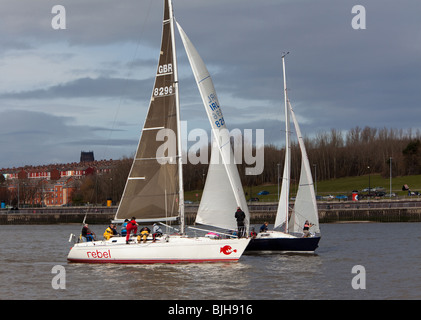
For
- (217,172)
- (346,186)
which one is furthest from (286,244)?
(346,186)

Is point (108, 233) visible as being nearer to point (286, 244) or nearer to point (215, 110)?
point (215, 110)

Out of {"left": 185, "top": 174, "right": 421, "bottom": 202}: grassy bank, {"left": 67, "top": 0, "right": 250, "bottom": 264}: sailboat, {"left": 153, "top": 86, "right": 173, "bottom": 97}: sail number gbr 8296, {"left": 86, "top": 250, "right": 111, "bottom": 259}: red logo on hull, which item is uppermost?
{"left": 153, "top": 86, "right": 173, "bottom": 97}: sail number gbr 8296

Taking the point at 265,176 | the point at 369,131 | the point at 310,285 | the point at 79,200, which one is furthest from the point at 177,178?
the point at 369,131

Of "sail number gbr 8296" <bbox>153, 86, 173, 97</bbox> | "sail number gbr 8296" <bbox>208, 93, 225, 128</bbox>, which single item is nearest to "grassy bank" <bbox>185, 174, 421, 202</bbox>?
"sail number gbr 8296" <bbox>208, 93, 225, 128</bbox>

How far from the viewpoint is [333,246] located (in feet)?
145

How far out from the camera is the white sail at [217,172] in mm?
29266

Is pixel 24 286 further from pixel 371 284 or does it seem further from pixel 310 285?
pixel 371 284

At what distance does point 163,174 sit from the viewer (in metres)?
29.7

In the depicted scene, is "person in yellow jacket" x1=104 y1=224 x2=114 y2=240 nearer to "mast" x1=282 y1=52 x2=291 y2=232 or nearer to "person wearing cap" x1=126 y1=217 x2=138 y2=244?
"person wearing cap" x1=126 y1=217 x2=138 y2=244

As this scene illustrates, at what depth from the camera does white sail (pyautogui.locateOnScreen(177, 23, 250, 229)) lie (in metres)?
29.3

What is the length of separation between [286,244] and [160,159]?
971cm

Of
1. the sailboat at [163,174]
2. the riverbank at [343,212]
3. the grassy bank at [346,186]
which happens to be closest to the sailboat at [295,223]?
the sailboat at [163,174]
